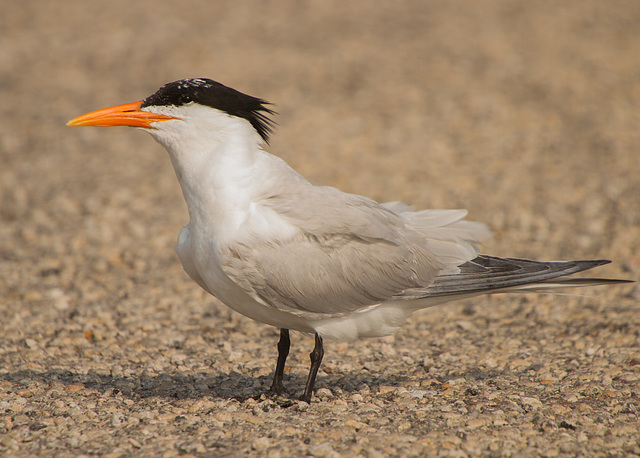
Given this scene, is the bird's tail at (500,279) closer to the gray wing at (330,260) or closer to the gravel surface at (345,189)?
the gray wing at (330,260)

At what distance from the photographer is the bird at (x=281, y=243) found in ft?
12.2

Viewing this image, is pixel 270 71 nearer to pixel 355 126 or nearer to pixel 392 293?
pixel 355 126

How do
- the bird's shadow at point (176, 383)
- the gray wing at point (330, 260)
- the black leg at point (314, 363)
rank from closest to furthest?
the gray wing at point (330, 260)
the black leg at point (314, 363)
the bird's shadow at point (176, 383)

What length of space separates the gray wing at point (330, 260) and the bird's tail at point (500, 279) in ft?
0.25

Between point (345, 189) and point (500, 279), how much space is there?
410 cm

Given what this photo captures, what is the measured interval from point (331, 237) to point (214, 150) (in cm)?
80

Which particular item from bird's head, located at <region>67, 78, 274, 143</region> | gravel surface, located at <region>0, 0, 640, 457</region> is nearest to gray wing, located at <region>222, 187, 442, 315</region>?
bird's head, located at <region>67, 78, 274, 143</region>

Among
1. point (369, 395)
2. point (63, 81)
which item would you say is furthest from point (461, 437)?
point (63, 81)

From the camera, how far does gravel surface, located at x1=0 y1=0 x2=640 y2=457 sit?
3848 millimetres

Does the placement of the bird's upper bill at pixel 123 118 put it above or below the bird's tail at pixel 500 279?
above

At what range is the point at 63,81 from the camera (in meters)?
10.3

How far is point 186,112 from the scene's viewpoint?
3762 millimetres

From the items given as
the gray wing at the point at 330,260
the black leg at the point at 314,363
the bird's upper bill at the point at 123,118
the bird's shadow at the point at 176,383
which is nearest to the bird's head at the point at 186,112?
the bird's upper bill at the point at 123,118

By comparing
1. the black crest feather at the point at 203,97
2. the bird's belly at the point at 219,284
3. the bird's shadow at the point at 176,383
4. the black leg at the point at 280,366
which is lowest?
the bird's shadow at the point at 176,383
